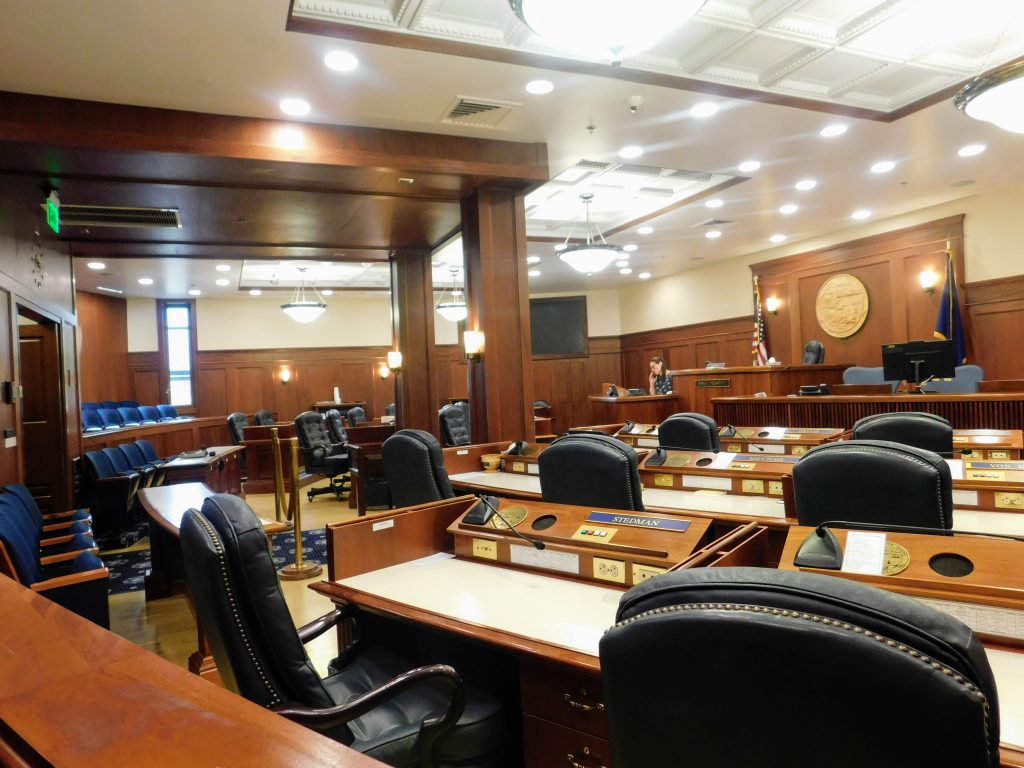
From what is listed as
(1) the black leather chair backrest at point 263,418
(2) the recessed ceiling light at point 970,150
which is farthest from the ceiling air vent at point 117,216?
(2) the recessed ceiling light at point 970,150

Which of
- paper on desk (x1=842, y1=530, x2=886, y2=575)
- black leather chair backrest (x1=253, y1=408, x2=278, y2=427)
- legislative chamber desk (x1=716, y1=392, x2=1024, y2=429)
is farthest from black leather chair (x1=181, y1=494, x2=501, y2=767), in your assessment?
black leather chair backrest (x1=253, y1=408, x2=278, y2=427)

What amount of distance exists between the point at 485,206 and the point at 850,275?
6820 millimetres

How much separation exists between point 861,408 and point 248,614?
677 cm

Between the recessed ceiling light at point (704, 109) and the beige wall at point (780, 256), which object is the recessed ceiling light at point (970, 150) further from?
the recessed ceiling light at point (704, 109)

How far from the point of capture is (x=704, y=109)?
5324 mm

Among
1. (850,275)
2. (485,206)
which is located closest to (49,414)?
(485,206)

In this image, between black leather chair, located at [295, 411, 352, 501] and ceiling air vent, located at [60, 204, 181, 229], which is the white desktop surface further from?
black leather chair, located at [295, 411, 352, 501]

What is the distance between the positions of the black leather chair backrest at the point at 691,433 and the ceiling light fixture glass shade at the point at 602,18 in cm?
243

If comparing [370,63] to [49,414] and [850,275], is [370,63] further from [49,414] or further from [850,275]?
[850,275]

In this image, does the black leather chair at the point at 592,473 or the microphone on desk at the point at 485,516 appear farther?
the black leather chair at the point at 592,473

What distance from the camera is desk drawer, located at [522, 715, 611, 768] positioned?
1.55 m

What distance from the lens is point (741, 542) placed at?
1898 mm

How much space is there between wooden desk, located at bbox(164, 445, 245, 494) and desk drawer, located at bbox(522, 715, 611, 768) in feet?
14.9

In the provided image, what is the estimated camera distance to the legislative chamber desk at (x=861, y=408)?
5805 mm
